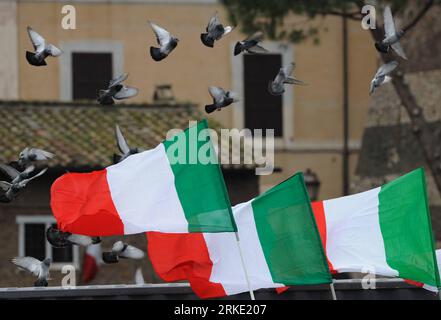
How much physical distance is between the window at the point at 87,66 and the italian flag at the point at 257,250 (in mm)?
18817

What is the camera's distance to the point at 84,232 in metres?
15.4

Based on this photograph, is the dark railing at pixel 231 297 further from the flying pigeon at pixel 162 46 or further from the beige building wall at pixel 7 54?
the beige building wall at pixel 7 54

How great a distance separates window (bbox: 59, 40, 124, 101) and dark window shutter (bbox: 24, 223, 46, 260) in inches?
227

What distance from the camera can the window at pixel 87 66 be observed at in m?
34.8

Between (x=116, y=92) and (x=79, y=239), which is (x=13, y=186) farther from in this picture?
(x=116, y=92)

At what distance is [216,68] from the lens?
35438mm

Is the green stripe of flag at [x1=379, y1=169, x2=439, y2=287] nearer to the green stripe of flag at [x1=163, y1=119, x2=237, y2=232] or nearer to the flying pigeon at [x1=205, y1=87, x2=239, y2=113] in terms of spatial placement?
the green stripe of flag at [x1=163, y1=119, x2=237, y2=232]

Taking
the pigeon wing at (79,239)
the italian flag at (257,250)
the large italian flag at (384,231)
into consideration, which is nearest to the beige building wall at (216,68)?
the pigeon wing at (79,239)

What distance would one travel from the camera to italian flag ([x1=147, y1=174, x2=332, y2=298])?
15.6 meters

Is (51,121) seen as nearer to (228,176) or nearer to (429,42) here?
(228,176)

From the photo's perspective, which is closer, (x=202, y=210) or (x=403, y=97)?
(x=202, y=210)

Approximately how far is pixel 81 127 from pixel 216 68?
5.87 m

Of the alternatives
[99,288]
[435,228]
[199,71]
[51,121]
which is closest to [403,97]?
[435,228]
